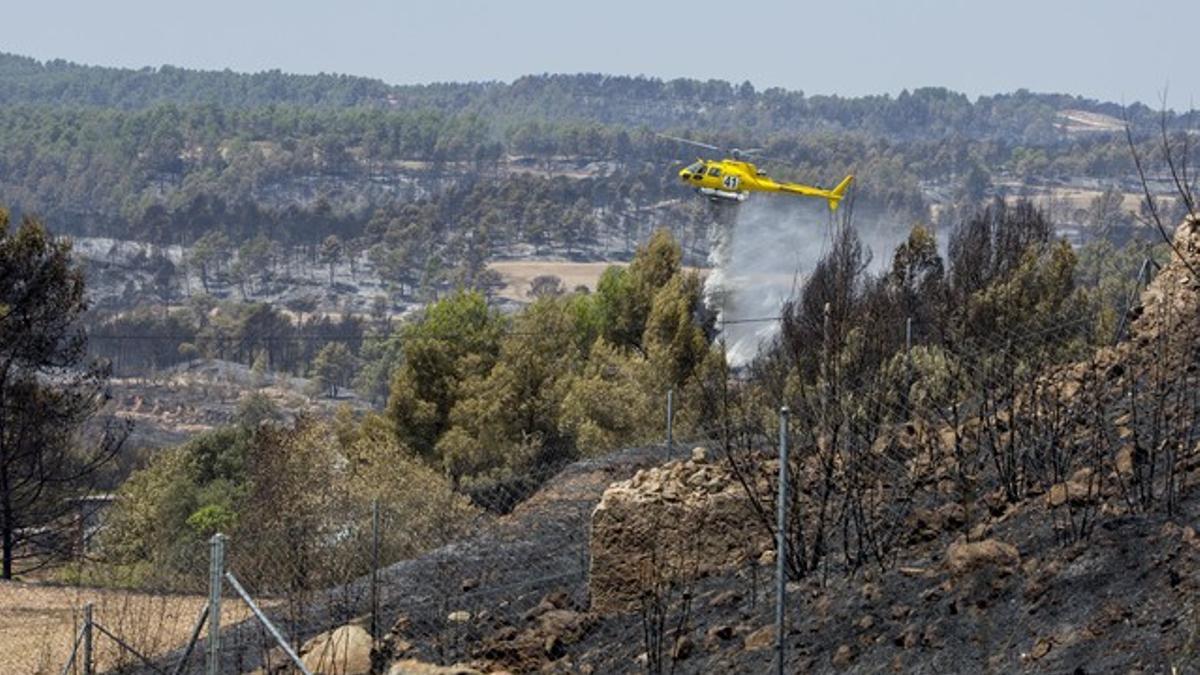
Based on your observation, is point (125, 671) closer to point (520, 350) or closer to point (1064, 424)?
point (1064, 424)

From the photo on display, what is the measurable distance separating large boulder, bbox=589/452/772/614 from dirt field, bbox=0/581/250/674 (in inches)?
119

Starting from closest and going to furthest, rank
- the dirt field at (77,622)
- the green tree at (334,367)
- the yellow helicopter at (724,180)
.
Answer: the dirt field at (77,622)
the yellow helicopter at (724,180)
the green tree at (334,367)

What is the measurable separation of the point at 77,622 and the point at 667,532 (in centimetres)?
552

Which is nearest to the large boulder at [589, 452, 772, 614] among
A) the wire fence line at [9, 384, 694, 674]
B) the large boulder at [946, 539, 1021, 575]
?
the wire fence line at [9, 384, 694, 674]

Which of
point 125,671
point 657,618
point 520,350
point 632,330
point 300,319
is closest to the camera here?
point 657,618

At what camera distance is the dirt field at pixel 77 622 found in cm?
1633

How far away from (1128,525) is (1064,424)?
1.32 metres

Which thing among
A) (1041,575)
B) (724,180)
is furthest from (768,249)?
(1041,575)

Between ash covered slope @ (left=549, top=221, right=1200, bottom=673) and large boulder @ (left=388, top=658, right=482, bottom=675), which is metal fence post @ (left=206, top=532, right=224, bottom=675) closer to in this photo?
large boulder @ (left=388, top=658, right=482, bottom=675)

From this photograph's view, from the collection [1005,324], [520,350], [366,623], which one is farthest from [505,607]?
[520,350]

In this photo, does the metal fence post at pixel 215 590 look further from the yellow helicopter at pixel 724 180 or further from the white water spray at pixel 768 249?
the white water spray at pixel 768 249

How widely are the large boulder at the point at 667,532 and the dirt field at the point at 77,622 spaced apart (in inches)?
119

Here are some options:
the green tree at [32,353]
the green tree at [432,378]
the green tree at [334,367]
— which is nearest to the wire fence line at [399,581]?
the green tree at [32,353]

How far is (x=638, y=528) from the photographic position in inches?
549
